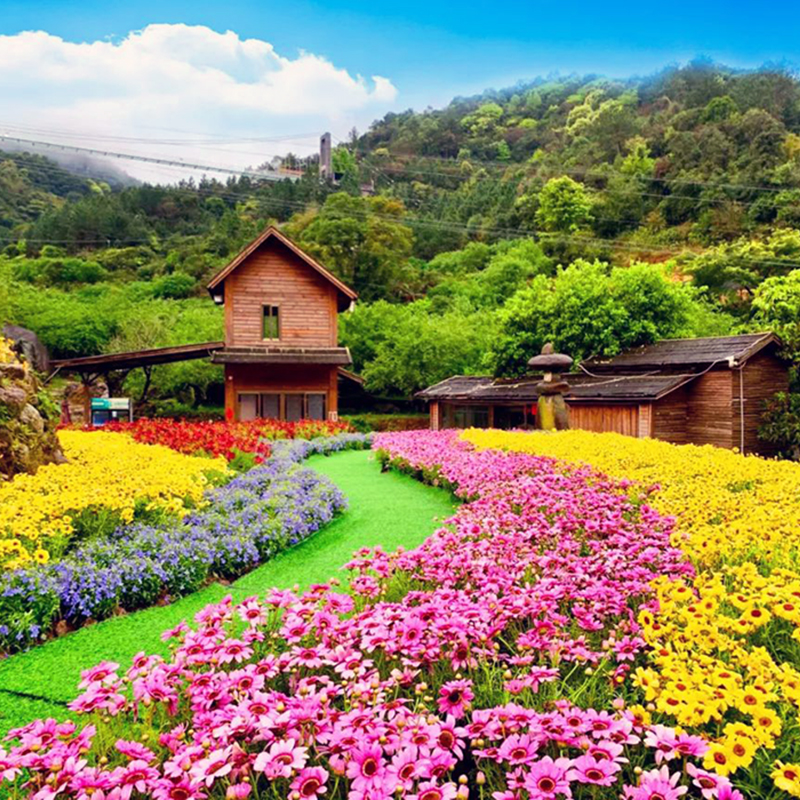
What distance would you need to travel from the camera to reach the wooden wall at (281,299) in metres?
21.8

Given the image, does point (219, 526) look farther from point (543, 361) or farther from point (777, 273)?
point (777, 273)

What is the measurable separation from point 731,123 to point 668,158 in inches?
241

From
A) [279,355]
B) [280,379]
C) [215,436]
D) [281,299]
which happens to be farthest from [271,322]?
[215,436]

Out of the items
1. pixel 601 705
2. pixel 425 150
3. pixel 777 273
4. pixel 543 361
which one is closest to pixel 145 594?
pixel 601 705

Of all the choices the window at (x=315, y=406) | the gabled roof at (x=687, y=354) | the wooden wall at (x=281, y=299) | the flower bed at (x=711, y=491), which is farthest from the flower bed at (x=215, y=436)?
the gabled roof at (x=687, y=354)

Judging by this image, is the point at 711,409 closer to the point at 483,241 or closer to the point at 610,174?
the point at 483,241

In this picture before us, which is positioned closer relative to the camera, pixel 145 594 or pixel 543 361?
pixel 145 594

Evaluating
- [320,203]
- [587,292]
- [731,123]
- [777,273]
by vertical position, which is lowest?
[587,292]

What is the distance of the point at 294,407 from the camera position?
2195cm

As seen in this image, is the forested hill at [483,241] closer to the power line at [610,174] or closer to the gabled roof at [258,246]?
the power line at [610,174]

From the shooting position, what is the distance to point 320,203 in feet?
200

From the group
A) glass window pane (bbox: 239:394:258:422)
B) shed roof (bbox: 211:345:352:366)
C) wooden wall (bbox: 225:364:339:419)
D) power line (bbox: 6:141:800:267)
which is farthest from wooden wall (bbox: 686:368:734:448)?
power line (bbox: 6:141:800:267)

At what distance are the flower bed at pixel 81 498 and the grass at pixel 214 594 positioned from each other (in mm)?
739

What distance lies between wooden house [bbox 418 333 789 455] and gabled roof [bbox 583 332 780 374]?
0.08 feet
